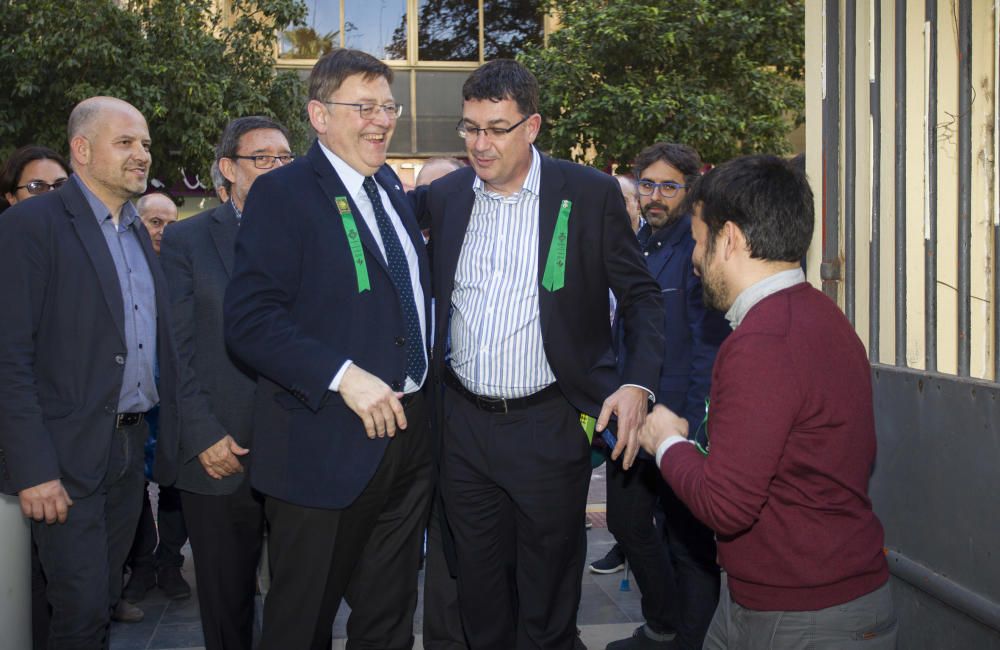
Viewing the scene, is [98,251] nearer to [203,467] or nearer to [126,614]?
[203,467]

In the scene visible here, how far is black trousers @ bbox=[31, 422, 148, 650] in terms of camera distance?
147 inches

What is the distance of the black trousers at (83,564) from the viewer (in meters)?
3.73

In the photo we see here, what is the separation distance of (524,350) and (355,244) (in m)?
0.82

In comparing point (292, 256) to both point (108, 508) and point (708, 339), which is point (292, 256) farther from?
point (708, 339)

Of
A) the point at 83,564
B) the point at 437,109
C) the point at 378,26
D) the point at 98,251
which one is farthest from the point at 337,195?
the point at 378,26

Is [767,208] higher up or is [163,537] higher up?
[767,208]

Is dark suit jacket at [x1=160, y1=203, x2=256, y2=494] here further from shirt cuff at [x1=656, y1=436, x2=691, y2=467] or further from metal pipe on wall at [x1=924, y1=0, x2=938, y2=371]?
metal pipe on wall at [x1=924, y1=0, x2=938, y2=371]

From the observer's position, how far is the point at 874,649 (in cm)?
254

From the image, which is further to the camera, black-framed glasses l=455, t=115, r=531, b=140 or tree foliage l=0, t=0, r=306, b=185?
tree foliage l=0, t=0, r=306, b=185

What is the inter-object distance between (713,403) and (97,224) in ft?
8.48

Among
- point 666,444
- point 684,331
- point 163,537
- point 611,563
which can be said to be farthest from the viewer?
point 611,563

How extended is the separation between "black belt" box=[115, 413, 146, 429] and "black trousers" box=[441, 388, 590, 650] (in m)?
1.23

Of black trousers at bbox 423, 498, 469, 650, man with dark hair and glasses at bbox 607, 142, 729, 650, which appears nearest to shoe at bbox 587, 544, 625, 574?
man with dark hair and glasses at bbox 607, 142, 729, 650

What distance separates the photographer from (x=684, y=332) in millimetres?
4891
